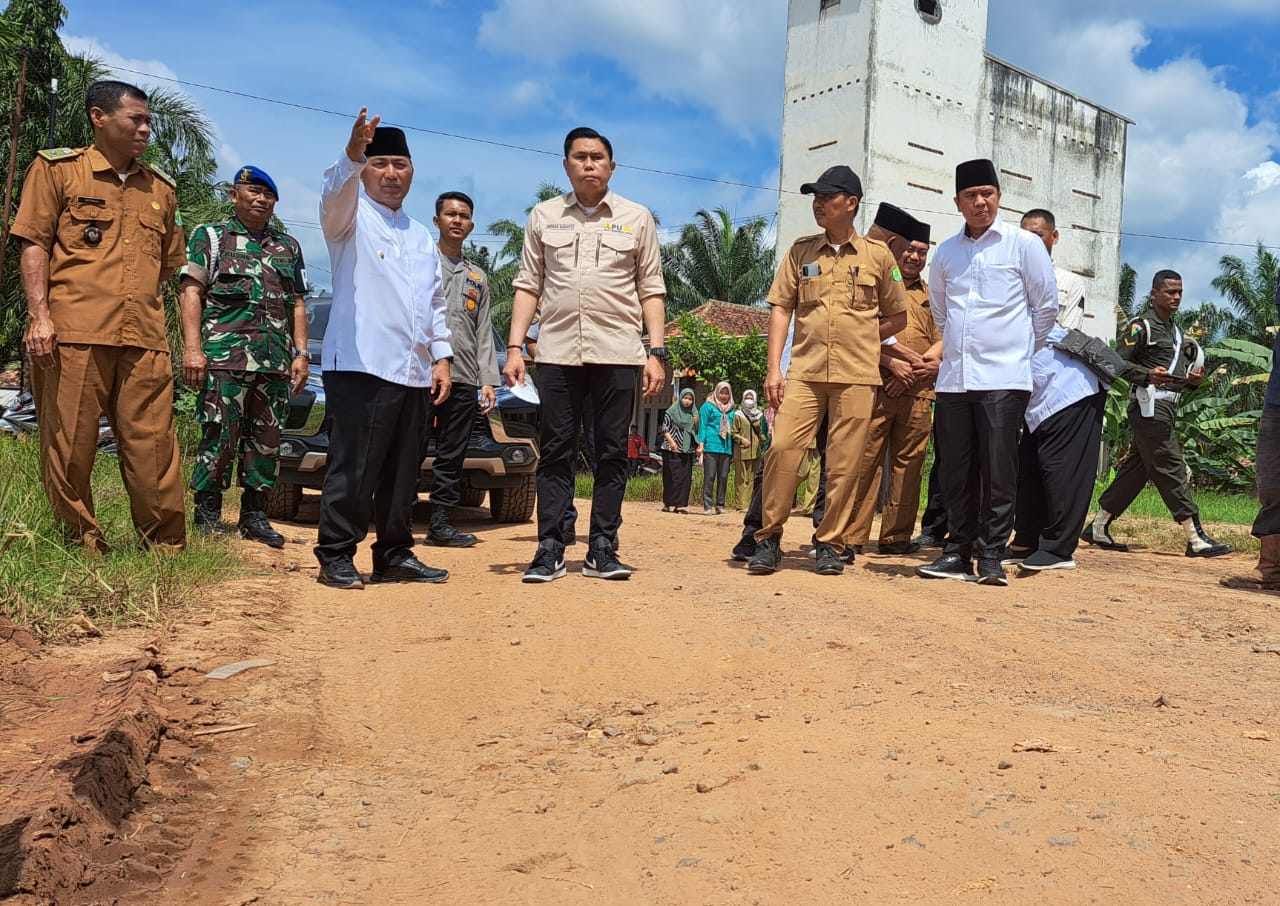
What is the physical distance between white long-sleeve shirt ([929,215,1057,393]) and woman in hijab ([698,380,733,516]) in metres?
7.85

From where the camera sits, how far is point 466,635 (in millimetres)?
3941

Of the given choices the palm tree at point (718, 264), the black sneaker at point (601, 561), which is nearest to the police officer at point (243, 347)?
the black sneaker at point (601, 561)

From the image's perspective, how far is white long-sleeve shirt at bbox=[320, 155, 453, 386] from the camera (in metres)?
4.71

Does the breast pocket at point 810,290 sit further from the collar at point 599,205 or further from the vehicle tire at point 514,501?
the vehicle tire at point 514,501

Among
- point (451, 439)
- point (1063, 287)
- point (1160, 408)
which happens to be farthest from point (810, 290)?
point (1160, 408)

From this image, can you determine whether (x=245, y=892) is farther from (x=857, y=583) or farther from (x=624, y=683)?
(x=857, y=583)

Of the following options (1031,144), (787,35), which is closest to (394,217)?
(787,35)

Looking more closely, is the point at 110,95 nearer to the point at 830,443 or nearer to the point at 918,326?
the point at 830,443

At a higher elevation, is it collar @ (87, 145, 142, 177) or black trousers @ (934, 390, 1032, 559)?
collar @ (87, 145, 142, 177)

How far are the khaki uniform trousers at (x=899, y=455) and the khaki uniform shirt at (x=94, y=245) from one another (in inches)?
154

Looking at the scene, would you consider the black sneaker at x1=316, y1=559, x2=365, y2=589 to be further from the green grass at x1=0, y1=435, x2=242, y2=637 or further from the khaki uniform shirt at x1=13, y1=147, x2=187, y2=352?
the khaki uniform shirt at x1=13, y1=147, x2=187, y2=352

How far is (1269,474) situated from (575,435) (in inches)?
149

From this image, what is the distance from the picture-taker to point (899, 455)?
630 centimetres

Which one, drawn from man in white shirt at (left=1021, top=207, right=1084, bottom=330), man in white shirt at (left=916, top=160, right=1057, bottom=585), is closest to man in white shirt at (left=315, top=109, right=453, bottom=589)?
man in white shirt at (left=916, top=160, right=1057, bottom=585)
